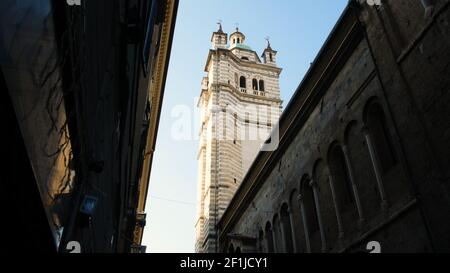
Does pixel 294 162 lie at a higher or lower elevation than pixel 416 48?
higher

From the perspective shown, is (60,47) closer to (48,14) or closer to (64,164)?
(48,14)

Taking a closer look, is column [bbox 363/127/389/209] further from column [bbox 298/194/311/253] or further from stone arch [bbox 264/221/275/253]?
stone arch [bbox 264/221/275/253]

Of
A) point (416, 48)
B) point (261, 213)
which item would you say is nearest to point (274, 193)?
point (261, 213)

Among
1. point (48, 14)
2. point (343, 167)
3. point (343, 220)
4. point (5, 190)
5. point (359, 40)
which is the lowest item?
point (5, 190)

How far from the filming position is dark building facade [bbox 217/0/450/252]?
24.8ft

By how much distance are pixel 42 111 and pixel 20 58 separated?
600 mm

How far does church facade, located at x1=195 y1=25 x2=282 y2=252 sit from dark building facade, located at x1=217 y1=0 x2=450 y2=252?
53.2 ft

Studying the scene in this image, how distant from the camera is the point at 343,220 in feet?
34.6

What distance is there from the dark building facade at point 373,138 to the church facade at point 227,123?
16224 millimetres

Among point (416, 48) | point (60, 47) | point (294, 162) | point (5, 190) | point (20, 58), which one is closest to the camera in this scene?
point (20, 58)

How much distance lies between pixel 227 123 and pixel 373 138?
81.1 feet

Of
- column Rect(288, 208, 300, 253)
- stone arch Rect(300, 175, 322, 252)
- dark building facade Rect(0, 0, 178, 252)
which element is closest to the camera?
dark building facade Rect(0, 0, 178, 252)

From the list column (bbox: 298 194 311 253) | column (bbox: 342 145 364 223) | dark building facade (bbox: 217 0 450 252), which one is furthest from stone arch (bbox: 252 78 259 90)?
column (bbox: 342 145 364 223)

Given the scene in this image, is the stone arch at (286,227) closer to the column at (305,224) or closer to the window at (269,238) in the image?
the column at (305,224)
